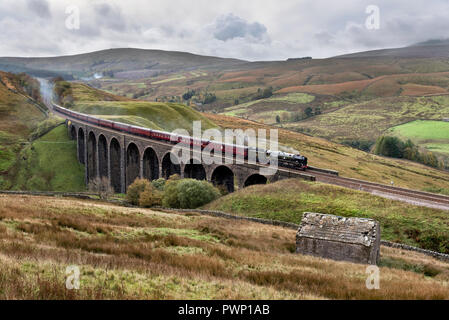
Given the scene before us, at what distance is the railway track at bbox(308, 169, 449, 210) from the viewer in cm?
2738

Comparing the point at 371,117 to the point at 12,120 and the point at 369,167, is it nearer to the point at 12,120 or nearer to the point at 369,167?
the point at 369,167

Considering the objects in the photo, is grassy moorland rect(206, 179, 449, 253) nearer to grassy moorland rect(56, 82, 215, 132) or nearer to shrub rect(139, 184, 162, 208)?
shrub rect(139, 184, 162, 208)

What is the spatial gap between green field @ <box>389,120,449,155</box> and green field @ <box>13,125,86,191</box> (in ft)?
346

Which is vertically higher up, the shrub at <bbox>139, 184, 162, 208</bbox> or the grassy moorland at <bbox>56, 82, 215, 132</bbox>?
the grassy moorland at <bbox>56, 82, 215, 132</bbox>

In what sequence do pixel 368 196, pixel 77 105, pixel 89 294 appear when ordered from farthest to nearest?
pixel 77 105 → pixel 368 196 → pixel 89 294

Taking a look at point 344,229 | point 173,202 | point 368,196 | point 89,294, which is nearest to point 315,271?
point 344,229

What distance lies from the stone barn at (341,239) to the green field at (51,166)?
53846 millimetres

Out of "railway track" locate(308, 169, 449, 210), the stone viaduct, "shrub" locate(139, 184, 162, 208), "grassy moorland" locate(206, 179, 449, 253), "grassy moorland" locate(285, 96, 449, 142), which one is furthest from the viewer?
"grassy moorland" locate(285, 96, 449, 142)

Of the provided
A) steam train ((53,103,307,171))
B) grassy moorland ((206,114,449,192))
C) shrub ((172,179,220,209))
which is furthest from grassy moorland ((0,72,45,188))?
grassy moorland ((206,114,449,192))

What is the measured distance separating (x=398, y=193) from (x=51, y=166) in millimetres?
60457

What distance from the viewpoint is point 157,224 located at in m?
20.6

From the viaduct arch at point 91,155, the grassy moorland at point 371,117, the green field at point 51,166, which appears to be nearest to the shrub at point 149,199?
the green field at point 51,166

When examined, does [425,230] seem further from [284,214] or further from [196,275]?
[196,275]
